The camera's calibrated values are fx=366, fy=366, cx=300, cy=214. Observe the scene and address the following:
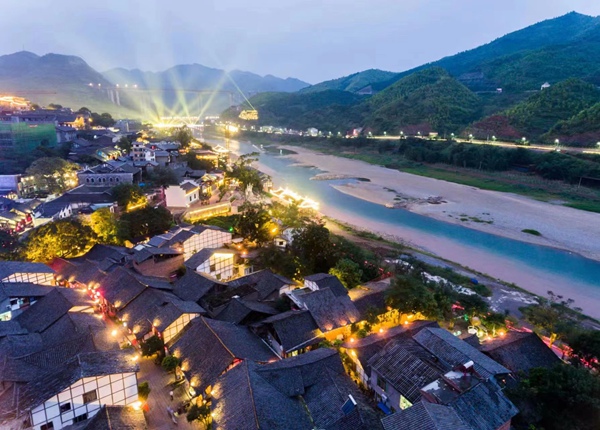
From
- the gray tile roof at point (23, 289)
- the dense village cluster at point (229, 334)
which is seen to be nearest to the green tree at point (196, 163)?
the dense village cluster at point (229, 334)

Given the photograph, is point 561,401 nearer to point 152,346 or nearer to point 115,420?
point 115,420

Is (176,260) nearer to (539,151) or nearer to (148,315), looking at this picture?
(148,315)

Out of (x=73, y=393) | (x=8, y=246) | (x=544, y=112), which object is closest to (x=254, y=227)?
(x=8, y=246)

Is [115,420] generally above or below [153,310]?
above

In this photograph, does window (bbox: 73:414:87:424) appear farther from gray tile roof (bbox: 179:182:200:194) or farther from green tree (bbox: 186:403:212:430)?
gray tile roof (bbox: 179:182:200:194)

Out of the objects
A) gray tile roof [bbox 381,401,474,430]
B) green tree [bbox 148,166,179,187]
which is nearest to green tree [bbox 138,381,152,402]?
gray tile roof [bbox 381,401,474,430]
